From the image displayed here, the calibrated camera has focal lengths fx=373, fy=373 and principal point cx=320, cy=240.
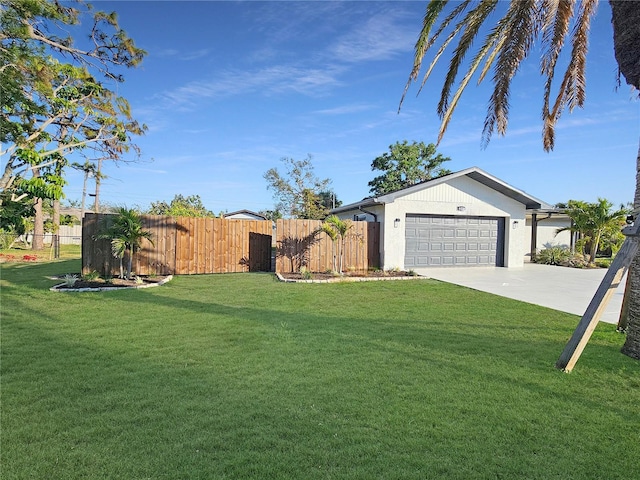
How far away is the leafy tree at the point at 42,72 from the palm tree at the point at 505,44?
19.2 feet

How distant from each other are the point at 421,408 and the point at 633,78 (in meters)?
3.95

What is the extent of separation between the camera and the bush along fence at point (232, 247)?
1287 centimetres

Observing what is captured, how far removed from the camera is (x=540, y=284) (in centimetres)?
1148

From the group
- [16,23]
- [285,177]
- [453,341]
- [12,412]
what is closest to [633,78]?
[453,341]

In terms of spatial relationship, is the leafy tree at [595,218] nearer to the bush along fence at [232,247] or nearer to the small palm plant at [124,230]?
the bush along fence at [232,247]

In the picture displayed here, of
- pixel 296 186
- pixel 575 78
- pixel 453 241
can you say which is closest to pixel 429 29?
Answer: pixel 575 78

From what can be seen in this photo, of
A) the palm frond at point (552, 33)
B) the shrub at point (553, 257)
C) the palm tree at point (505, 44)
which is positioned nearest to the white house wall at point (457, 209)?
the shrub at point (553, 257)

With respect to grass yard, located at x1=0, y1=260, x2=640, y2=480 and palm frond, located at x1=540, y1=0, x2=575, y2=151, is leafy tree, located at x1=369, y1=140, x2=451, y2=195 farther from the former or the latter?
grass yard, located at x1=0, y1=260, x2=640, y2=480

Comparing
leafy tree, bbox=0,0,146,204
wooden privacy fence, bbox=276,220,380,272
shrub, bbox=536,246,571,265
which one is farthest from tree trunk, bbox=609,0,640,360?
shrub, bbox=536,246,571,265

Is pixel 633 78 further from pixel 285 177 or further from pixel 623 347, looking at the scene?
A: pixel 285 177

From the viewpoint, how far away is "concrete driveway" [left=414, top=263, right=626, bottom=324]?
841 centimetres

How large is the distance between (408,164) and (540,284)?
24.5m

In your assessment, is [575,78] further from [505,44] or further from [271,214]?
[271,214]

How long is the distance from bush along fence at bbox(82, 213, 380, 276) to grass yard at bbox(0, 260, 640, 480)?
599cm
